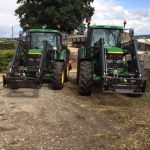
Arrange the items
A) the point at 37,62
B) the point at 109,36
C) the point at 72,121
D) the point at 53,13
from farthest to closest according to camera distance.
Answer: the point at 53,13 → the point at 37,62 → the point at 109,36 → the point at 72,121

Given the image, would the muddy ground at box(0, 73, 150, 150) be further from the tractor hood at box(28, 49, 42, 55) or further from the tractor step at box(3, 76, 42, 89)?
the tractor hood at box(28, 49, 42, 55)

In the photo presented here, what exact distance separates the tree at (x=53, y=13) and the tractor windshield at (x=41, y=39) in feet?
99.6

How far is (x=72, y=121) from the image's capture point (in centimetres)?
1048

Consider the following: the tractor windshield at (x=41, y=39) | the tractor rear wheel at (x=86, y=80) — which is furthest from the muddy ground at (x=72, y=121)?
the tractor windshield at (x=41, y=39)

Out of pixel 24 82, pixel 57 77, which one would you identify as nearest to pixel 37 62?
pixel 57 77

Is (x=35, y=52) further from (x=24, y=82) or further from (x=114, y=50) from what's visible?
(x=114, y=50)

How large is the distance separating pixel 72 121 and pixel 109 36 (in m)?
7.15

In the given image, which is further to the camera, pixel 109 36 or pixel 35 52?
pixel 35 52

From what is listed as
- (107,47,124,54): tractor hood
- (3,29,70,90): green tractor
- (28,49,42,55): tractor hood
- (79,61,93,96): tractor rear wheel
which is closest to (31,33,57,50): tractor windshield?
(3,29,70,90): green tractor

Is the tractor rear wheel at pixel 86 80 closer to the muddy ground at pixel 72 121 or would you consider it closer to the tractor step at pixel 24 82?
the muddy ground at pixel 72 121

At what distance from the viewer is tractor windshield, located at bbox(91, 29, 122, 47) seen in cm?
1688

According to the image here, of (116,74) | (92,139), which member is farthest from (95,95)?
(92,139)

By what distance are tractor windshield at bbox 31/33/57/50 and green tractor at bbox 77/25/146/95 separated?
1.70m

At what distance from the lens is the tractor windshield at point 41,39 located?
18.1 metres
